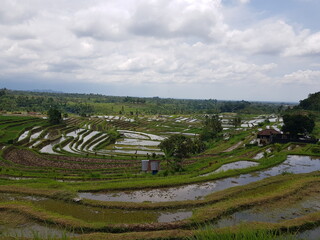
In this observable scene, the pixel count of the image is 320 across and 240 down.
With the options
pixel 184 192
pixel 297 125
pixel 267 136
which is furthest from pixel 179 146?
pixel 297 125

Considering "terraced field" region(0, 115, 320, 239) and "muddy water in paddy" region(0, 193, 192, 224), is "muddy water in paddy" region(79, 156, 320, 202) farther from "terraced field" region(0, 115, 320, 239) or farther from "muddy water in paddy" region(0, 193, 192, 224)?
"muddy water in paddy" region(0, 193, 192, 224)

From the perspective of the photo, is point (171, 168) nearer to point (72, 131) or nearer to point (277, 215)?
point (277, 215)

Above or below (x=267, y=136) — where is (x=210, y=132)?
below

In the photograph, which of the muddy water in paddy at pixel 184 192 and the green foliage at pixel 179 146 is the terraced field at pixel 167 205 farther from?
the green foliage at pixel 179 146

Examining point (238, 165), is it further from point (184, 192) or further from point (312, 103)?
point (312, 103)

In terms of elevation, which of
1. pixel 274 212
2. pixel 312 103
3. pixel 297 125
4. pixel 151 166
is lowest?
pixel 151 166

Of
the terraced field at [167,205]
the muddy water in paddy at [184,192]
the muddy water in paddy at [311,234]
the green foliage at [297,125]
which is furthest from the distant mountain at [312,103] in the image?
the muddy water in paddy at [311,234]

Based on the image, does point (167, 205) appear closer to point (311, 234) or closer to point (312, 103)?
point (311, 234)

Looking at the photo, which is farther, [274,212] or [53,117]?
[53,117]

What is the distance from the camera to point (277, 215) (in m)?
12.9

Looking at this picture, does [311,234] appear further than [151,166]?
No

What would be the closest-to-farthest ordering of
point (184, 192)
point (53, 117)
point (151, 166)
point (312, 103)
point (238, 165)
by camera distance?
point (184, 192) → point (151, 166) → point (238, 165) → point (53, 117) → point (312, 103)

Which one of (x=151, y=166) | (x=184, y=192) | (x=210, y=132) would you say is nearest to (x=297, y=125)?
(x=210, y=132)

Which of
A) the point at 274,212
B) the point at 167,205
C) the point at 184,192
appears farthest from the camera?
the point at 184,192
